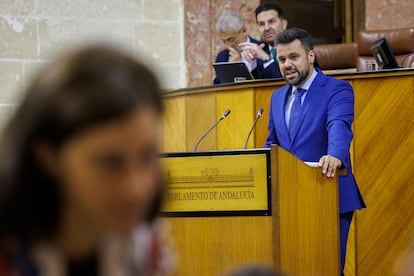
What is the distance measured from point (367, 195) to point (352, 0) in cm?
489

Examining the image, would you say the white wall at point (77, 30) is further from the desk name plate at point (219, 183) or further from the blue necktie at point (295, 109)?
the desk name plate at point (219, 183)

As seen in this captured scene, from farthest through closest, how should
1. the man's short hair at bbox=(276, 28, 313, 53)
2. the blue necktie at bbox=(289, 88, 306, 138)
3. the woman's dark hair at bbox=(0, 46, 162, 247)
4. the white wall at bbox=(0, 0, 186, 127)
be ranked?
the white wall at bbox=(0, 0, 186, 127)
the man's short hair at bbox=(276, 28, 313, 53)
the blue necktie at bbox=(289, 88, 306, 138)
the woman's dark hair at bbox=(0, 46, 162, 247)

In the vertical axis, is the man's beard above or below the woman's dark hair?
above

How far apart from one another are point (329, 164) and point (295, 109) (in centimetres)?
47

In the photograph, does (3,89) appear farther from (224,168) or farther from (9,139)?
(9,139)

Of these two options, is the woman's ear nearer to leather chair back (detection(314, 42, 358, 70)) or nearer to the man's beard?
the man's beard

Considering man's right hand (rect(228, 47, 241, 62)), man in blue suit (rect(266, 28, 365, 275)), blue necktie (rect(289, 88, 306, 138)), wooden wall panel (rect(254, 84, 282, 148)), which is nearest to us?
man in blue suit (rect(266, 28, 365, 275))

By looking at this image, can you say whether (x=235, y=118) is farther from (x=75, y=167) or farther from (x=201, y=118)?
(x=75, y=167)

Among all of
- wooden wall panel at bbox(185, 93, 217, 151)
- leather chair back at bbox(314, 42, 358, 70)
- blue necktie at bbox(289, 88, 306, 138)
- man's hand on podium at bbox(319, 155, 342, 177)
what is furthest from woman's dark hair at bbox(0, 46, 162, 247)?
leather chair back at bbox(314, 42, 358, 70)

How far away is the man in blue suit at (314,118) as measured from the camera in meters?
4.54

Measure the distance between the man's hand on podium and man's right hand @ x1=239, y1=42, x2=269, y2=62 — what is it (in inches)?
87.4

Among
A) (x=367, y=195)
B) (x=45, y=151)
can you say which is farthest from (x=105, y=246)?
(x=367, y=195)

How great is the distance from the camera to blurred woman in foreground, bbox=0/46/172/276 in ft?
2.34

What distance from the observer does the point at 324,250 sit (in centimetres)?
443
